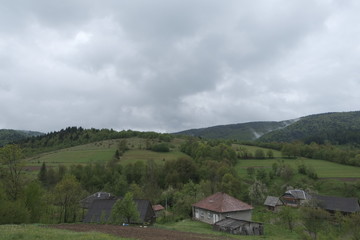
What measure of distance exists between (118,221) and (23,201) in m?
14.5

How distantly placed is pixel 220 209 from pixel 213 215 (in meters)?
2.40

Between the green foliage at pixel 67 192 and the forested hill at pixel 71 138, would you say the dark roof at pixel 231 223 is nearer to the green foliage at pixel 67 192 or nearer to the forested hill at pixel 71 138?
the green foliage at pixel 67 192

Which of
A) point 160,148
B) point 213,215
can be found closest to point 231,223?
point 213,215

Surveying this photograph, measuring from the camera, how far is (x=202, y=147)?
11312cm

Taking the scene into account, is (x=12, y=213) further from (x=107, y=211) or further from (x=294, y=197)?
(x=294, y=197)

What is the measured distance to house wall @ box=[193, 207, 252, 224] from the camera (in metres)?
43.1

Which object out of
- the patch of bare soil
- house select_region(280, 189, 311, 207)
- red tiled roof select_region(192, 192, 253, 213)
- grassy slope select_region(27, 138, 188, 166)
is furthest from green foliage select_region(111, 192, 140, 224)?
grassy slope select_region(27, 138, 188, 166)

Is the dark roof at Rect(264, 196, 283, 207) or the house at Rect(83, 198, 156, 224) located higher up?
the house at Rect(83, 198, 156, 224)

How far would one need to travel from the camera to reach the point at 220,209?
42656 millimetres

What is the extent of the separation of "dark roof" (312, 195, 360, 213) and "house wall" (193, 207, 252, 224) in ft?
103

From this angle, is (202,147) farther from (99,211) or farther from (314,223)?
(314,223)

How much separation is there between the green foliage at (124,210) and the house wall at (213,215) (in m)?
15.0

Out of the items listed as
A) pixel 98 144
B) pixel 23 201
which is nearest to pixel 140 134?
pixel 98 144

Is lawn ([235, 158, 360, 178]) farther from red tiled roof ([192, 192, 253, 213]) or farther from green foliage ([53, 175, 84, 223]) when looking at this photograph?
green foliage ([53, 175, 84, 223])
